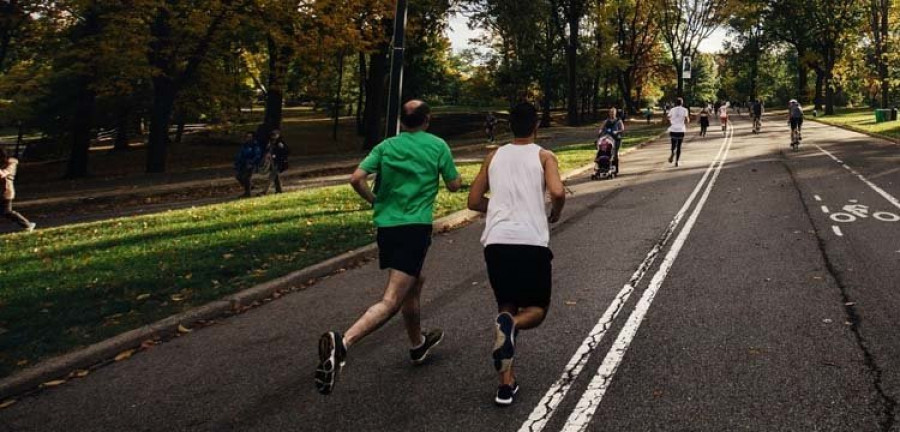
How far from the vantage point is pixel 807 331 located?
5.46 meters

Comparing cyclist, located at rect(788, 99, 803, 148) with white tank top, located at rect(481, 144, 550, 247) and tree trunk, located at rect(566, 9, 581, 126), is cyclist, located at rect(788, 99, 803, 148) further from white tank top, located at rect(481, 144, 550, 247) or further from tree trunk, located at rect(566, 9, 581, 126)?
tree trunk, located at rect(566, 9, 581, 126)

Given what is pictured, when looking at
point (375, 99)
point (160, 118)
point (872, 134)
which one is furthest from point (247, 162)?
point (872, 134)

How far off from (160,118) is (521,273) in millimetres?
25163

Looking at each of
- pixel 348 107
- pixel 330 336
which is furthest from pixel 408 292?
pixel 348 107

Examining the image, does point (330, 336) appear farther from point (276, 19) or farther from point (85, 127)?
point (85, 127)

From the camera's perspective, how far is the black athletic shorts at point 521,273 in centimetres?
419

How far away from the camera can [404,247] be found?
4633 millimetres

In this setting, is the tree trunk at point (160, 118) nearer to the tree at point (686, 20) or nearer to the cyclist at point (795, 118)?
the cyclist at point (795, 118)

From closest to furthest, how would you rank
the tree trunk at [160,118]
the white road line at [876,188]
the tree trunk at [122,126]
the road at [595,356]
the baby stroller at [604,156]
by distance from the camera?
1. the road at [595,356]
2. the white road line at [876,188]
3. the baby stroller at [604,156]
4. the tree trunk at [160,118]
5. the tree trunk at [122,126]

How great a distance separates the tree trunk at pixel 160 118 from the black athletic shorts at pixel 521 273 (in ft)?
80.2

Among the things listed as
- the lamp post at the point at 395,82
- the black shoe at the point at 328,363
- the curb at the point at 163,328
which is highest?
the lamp post at the point at 395,82

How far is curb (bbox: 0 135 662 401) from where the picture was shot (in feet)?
16.8

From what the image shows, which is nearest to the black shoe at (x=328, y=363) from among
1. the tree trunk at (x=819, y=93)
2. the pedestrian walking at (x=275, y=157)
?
the pedestrian walking at (x=275, y=157)

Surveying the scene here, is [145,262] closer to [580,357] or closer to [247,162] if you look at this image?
[580,357]
